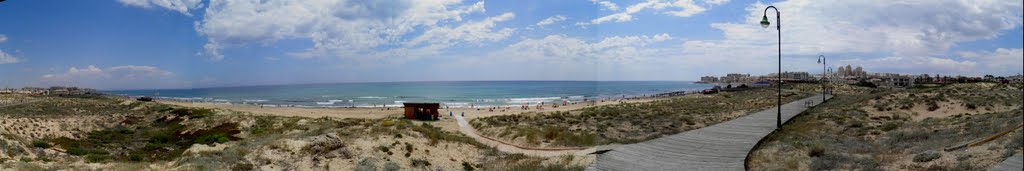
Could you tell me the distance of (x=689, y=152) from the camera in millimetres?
12305

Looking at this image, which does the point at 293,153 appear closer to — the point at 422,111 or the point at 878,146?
the point at 878,146

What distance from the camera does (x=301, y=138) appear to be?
50.5 feet

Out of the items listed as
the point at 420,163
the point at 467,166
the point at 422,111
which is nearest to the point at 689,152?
the point at 467,166

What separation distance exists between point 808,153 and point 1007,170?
444 centimetres

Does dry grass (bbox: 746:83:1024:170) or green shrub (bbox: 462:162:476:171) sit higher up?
dry grass (bbox: 746:83:1024:170)

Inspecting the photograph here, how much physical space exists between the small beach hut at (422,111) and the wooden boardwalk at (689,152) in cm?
2592

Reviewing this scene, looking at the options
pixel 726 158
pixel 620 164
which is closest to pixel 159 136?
pixel 620 164

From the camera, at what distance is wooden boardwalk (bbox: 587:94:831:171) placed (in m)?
10.7

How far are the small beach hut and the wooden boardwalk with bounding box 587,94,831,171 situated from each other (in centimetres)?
2592

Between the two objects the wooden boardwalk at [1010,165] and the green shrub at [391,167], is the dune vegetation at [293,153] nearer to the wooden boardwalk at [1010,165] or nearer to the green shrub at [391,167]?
the green shrub at [391,167]

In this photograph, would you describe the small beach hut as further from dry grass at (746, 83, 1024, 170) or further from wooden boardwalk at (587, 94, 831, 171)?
wooden boardwalk at (587, 94, 831, 171)

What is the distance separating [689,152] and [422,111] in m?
30.0

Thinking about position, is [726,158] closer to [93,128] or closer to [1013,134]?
[1013,134]

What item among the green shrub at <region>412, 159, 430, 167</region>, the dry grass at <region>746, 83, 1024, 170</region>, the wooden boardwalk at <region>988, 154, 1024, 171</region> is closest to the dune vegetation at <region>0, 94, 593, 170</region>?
the green shrub at <region>412, 159, 430, 167</region>
